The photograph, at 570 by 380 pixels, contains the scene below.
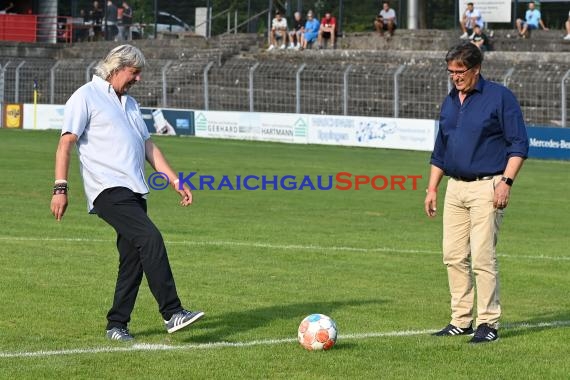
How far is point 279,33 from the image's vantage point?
4734 centimetres

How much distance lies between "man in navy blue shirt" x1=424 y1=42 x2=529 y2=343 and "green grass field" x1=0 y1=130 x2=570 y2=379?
0.50m

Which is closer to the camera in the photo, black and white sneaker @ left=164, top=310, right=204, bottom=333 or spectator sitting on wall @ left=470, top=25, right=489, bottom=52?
black and white sneaker @ left=164, top=310, right=204, bottom=333

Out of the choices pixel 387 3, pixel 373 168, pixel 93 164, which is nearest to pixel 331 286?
pixel 93 164

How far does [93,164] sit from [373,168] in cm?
1944

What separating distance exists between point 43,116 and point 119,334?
3417 centimetres

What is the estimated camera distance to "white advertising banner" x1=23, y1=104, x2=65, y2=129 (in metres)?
41.1

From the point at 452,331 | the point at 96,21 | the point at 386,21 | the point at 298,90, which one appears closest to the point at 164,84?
the point at 298,90

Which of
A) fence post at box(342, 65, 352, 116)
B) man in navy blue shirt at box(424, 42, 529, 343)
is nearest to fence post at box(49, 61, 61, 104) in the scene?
fence post at box(342, 65, 352, 116)

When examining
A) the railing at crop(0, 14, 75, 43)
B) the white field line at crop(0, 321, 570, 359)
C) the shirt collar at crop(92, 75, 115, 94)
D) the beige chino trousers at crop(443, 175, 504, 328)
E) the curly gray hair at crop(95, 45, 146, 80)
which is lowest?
the white field line at crop(0, 321, 570, 359)

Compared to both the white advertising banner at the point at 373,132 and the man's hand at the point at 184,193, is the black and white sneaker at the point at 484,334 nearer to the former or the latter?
the man's hand at the point at 184,193

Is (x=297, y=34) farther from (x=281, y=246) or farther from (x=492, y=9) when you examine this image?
(x=281, y=246)

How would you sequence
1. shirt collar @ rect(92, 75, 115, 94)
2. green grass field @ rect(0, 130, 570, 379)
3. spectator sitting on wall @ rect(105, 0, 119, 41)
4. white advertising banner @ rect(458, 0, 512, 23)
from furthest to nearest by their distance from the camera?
1. spectator sitting on wall @ rect(105, 0, 119, 41)
2. white advertising banner @ rect(458, 0, 512, 23)
3. shirt collar @ rect(92, 75, 115, 94)
4. green grass field @ rect(0, 130, 570, 379)

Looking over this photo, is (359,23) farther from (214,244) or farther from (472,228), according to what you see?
(472,228)

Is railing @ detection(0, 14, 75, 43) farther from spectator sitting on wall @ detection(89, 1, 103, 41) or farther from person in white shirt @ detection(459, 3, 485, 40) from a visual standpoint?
person in white shirt @ detection(459, 3, 485, 40)
